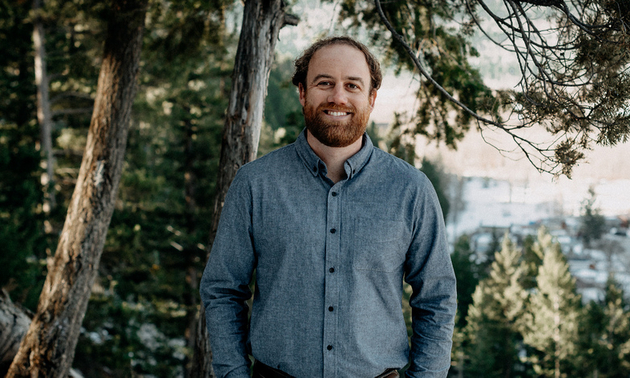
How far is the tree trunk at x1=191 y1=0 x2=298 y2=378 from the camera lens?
128 inches

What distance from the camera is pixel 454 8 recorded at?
3.60 metres

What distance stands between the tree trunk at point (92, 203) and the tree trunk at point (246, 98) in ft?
6.36

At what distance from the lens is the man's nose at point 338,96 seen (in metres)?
1.86

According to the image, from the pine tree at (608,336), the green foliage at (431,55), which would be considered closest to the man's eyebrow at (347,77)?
the green foliage at (431,55)

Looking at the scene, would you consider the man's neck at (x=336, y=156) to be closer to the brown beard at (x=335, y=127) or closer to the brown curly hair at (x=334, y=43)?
the brown beard at (x=335, y=127)

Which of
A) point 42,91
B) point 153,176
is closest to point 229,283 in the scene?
point 42,91

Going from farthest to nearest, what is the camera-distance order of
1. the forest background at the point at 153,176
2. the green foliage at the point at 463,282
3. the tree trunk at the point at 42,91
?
1. the green foliage at the point at 463,282
2. the tree trunk at the point at 42,91
3. the forest background at the point at 153,176

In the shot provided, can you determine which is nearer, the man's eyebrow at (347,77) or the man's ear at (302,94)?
the man's eyebrow at (347,77)

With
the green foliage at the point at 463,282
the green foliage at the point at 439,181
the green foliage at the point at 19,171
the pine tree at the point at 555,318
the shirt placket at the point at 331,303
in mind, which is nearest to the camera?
the shirt placket at the point at 331,303

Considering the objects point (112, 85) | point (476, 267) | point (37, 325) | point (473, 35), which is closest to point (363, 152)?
point (473, 35)

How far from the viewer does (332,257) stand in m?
1.79

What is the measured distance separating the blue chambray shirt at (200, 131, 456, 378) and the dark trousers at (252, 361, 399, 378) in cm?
2

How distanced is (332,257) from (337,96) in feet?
2.14

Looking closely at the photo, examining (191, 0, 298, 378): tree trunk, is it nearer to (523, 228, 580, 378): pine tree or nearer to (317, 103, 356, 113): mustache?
(317, 103, 356, 113): mustache
